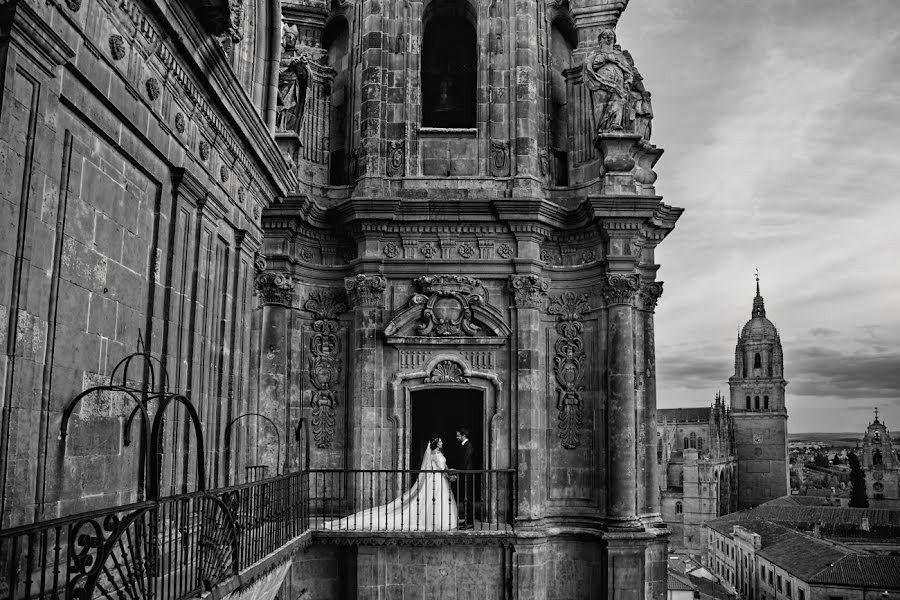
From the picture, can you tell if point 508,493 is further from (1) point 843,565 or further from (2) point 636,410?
(1) point 843,565

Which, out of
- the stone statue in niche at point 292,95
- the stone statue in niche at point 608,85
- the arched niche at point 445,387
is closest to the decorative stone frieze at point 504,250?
the arched niche at point 445,387

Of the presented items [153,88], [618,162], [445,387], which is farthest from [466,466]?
[153,88]

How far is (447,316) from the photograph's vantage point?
54.8ft

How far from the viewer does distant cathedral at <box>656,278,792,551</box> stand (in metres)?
118

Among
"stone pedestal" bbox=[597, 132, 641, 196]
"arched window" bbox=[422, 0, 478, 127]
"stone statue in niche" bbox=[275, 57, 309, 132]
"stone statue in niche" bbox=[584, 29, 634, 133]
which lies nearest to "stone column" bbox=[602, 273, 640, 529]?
"stone pedestal" bbox=[597, 132, 641, 196]

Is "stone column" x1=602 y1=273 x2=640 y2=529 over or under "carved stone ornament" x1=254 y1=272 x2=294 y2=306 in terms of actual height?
under

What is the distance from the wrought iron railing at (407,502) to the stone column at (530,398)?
1.06 feet

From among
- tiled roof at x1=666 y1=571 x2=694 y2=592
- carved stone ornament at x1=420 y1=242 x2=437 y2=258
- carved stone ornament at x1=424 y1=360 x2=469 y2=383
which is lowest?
tiled roof at x1=666 y1=571 x2=694 y2=592

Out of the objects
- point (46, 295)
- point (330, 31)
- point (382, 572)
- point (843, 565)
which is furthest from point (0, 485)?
point (843, 565)

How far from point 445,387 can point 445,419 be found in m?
2.16

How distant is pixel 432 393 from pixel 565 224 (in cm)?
443

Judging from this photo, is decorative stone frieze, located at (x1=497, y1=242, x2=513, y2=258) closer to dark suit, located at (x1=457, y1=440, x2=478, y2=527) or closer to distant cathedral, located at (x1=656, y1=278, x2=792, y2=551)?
dark suit, located at (x1=457, y1=440, x2=478, y2=527)

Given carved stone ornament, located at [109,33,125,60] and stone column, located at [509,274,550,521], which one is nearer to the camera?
carved stone ornament, located at [109,33,125,60]

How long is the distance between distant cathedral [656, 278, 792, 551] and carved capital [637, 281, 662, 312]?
97.5 m
